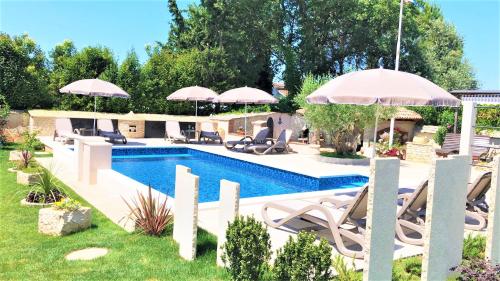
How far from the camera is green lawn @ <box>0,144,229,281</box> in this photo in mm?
4691

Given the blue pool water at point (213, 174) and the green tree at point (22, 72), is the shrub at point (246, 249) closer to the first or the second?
the blue pool water at point (213, 174)

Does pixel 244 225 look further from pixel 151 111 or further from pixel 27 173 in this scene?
pixel 151 111

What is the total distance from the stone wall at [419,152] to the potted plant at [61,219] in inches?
564

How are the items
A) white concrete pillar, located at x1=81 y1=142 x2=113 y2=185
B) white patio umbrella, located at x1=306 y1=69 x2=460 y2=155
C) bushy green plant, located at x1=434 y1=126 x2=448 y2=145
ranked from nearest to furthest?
white patio umbrella, located at x1=306 y1=69 x2=460 y2=155 → white concrete pillar, located at x1=81 y1=142 x2=113 y2=185 → bushy green plant, located at x1=434 y1=126 x2=448 y2=145

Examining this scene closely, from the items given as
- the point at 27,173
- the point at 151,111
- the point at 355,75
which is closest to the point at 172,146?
the point at 151,111

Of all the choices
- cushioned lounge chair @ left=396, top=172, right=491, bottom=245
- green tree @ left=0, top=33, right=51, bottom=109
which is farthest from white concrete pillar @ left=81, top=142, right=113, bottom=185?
green tree @ left=0, top=33, right=51, bottom=109

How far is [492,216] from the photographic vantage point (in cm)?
520

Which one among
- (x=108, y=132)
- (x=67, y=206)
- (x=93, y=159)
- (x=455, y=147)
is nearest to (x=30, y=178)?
(x=93, y=159)

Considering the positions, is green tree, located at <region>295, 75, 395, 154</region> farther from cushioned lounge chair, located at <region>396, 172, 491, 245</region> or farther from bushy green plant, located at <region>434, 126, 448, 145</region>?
cushioned lounge chair, located at <region>396, 172, 491, 245</region>

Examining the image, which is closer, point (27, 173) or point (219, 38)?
point (27, 173)

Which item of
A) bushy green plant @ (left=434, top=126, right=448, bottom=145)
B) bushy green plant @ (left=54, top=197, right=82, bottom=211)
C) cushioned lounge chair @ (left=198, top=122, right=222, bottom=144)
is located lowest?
bushy green plant @ (left=54, top=197, right=82, bottom=211)

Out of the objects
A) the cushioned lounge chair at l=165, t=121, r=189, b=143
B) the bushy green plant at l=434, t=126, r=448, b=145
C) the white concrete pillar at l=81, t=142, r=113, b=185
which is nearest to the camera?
the white concrete pillar at l=81, t=142, r=113, b=185

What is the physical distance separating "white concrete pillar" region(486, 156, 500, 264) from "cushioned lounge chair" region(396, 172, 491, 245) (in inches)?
34.0

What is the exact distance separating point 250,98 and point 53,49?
41.1ft
